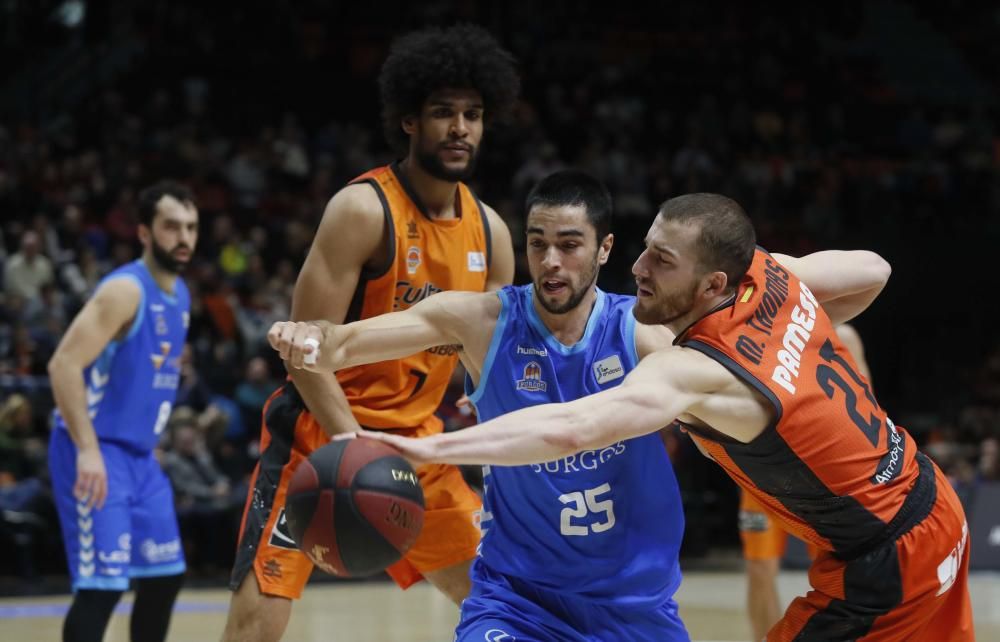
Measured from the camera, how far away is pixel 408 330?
3.88 m

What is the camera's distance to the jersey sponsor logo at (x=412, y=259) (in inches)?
184

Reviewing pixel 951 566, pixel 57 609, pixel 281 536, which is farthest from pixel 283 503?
pixel 57 609

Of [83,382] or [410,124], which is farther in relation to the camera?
[83,382]

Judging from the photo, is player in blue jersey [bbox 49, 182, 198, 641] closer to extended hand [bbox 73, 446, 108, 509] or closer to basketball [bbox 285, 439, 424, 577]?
extended hand [bbox 73, 446, 108, 509]

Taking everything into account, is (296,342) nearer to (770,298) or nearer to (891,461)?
(770,298)

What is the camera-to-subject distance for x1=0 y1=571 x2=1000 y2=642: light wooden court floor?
8000 millimetres

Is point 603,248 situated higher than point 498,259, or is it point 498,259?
point 603,248

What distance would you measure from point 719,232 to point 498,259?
1.65 meters

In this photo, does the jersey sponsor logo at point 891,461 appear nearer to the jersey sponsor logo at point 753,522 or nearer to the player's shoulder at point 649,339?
the player's shoulder at point 649,339

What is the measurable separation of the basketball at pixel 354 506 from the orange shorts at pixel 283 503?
1.39 meters

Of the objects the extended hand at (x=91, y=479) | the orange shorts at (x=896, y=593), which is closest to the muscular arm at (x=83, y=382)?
the extended hand at (x=91, y=479)

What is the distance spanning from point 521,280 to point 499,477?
9.77 meters

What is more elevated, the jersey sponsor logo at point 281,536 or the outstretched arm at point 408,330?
the outstretched arm at point 408,330

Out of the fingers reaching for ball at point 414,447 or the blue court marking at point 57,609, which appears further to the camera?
the blue court marking at point 57,609
